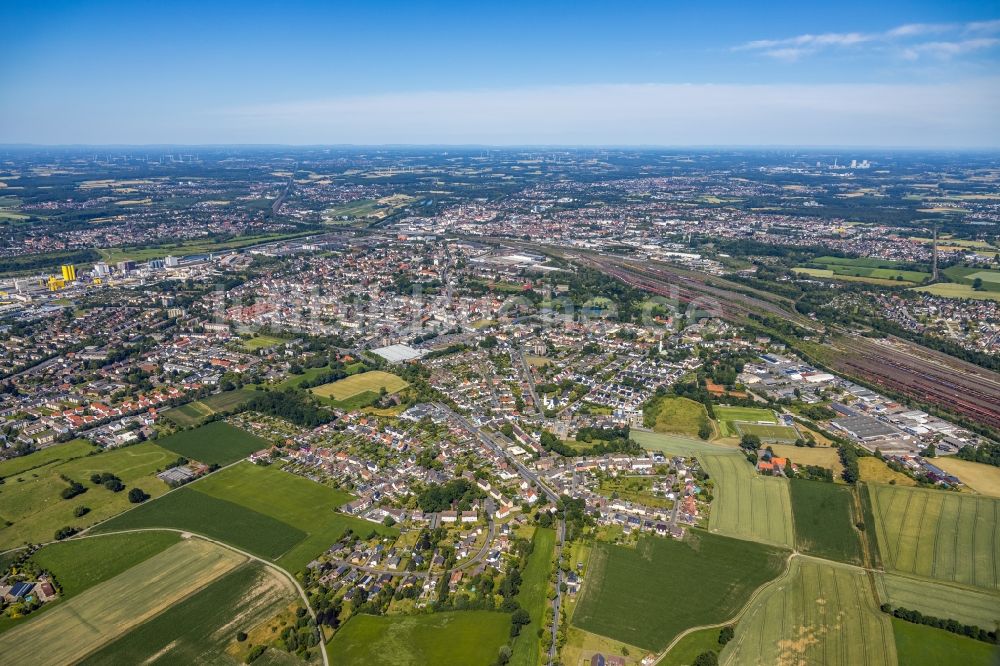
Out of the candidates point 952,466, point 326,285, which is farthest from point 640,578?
point 326,285

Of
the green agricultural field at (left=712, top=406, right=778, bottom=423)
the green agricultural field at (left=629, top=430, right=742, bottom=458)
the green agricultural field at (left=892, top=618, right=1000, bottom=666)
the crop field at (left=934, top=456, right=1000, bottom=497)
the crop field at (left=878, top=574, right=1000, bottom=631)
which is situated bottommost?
the green agricultural field at (left=892, top=618, right=1000, bottom=666)

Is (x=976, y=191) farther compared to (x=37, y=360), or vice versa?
(x=976, y=191)

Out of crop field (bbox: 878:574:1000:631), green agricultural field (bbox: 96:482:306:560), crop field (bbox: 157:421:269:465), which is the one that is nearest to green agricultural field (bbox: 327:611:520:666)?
green agricultural field (bbox: 96:482:306:560)

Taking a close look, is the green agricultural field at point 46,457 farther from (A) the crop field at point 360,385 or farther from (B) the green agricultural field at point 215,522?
(A) the crop field at point 360,385

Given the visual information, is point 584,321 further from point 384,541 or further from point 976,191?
point 976,191

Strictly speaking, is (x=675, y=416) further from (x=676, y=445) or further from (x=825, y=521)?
(x=825, y=521)

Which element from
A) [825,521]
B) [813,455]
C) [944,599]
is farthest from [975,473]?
[944,599]

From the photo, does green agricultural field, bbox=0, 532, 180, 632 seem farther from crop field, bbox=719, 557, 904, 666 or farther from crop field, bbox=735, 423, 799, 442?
crop field, bbox=735, 423, 799, 442
